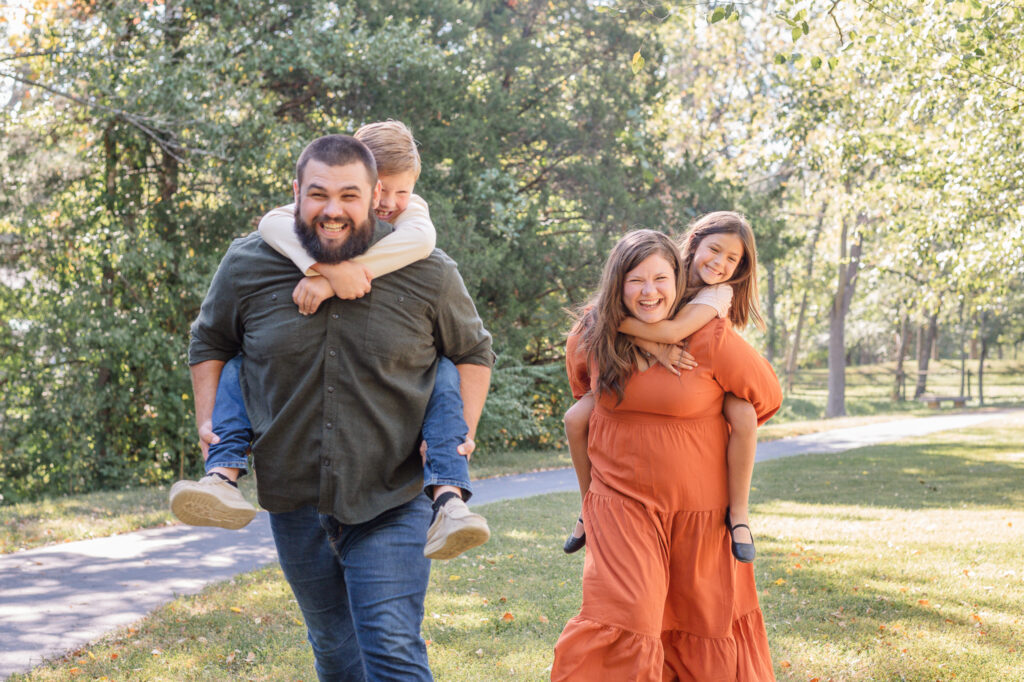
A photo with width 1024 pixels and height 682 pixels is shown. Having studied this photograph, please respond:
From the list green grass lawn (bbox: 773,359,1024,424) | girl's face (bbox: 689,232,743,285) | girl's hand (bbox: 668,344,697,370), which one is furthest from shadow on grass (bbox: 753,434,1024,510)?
green grass lawn (bbox: 773,359,1024,424)

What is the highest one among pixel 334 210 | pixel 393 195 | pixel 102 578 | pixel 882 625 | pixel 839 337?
pixel 393 195

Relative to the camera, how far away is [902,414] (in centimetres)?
2830

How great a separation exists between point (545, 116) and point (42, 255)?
27.1ft

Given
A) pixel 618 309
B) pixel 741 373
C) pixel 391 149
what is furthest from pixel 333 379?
pixel 741 373

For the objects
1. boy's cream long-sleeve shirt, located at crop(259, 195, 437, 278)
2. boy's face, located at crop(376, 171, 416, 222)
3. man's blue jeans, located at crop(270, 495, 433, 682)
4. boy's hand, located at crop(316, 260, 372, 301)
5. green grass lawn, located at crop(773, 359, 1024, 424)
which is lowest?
green grass lawn, located at crop(773, 359, 1024, 424)

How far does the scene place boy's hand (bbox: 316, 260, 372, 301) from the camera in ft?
9.22

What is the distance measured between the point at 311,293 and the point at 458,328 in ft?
1.66

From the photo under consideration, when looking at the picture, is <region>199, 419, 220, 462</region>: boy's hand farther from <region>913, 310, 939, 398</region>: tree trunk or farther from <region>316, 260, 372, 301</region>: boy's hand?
<region>913, 310, 939, 398</region>: tree trunk

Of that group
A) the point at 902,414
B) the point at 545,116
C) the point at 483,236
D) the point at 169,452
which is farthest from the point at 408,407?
the point at 902,414

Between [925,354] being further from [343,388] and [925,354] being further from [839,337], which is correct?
[343,388]

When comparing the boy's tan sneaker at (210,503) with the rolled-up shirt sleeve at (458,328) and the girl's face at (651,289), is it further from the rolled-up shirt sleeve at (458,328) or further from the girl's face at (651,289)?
the girl's face at (651,289)

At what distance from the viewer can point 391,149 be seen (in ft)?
10.6

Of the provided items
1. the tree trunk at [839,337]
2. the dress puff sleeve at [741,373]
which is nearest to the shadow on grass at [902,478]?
the dress puff sleeve at [741,373]

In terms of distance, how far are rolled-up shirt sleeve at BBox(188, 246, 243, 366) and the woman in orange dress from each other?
1.42 m
